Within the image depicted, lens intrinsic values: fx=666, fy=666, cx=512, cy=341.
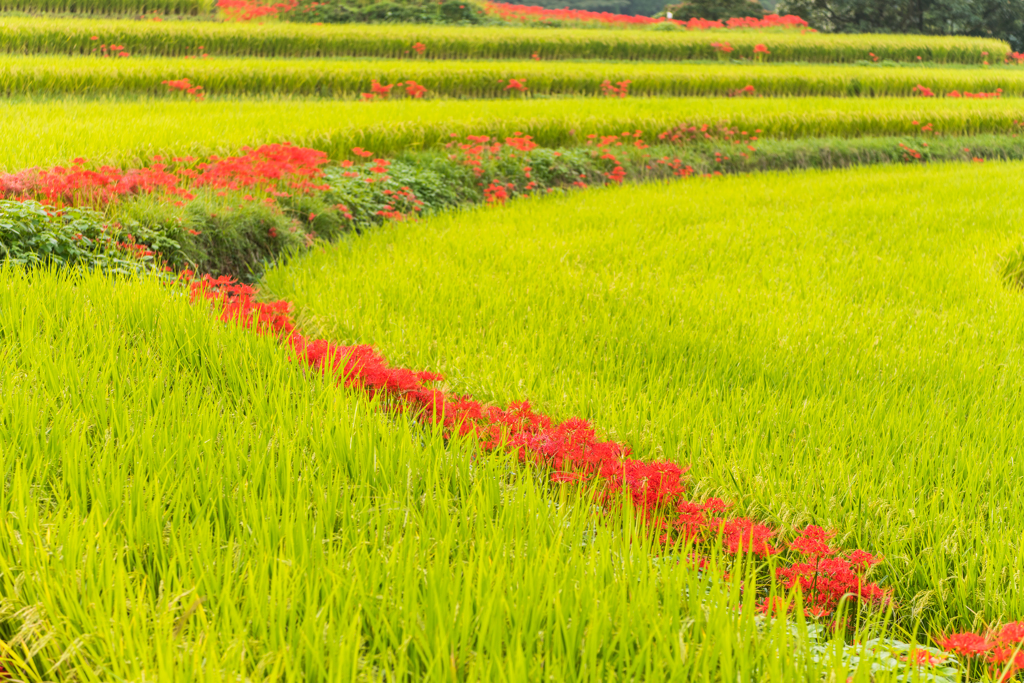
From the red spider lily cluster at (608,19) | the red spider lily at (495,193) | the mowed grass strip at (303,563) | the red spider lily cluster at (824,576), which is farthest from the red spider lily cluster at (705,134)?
the red spider lily cluster at (608,19)

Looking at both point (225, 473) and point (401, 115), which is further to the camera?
point (401, 115)

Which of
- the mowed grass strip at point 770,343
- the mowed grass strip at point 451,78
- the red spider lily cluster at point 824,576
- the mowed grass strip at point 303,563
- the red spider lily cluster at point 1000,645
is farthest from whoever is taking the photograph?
the mowed grass strip at point 451,78

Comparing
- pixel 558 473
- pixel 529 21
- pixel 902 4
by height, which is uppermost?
pixel 902 4

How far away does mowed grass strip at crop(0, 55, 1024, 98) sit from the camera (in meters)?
9.42

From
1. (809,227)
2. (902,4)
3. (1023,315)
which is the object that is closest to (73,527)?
(1023,315)

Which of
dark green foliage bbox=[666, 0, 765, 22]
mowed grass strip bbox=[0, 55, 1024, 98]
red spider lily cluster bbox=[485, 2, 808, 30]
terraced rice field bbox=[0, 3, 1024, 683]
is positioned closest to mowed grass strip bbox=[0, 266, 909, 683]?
terraced rice field bbox=[0, 3, 1024, 683]

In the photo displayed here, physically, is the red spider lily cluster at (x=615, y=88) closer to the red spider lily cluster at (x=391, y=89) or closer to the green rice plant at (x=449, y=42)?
the red spider lily cluster at (x=391, y=89)

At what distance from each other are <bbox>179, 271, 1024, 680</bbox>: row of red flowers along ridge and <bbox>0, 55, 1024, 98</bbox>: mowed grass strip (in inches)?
334

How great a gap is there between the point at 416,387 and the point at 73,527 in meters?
1.27

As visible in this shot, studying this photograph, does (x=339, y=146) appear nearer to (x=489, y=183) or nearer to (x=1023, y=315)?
(x=489, y=183)

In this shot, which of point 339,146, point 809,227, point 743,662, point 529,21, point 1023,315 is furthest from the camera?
point 529,21

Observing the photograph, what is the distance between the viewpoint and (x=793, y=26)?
2317 centimetres

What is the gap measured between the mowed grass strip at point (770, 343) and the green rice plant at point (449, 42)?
10367 mm

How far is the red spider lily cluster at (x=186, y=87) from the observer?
923cm
